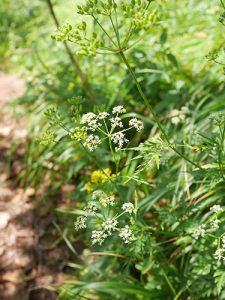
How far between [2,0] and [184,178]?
242 inches

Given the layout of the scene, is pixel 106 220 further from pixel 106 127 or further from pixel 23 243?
pixel 23 243

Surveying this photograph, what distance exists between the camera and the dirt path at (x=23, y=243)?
3.07 metres

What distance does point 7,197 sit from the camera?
381 centimetres

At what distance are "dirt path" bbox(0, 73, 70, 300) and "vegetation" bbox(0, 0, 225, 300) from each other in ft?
0.51

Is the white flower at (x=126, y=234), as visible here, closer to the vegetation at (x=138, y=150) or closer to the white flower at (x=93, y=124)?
the vegetation at (x=138, y=150)

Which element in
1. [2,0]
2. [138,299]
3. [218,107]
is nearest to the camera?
[138,299]

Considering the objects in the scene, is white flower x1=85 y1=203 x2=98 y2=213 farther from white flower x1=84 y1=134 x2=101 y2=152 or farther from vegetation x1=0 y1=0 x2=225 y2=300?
white flower x1=84 y1=134 x2=101 y2=152

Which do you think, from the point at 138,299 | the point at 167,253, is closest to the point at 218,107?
the point at 167,253

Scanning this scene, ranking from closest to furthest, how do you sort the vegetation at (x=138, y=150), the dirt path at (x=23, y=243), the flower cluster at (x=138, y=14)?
1. the flower cluster at (x=138, y=14)
2. the vegetation at (x=138, y=150)
3. the dirt path at (x=23, y=243)

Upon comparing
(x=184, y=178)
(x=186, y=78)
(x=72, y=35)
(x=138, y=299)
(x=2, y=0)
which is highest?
(x=2, y=0)

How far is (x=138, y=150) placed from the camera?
2176 mm

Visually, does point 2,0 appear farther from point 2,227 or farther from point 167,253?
point 167,253

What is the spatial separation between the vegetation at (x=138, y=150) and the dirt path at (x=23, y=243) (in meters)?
0.16

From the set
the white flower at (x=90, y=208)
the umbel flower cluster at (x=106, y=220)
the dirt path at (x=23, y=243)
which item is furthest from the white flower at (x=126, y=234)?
the dirt path at (x=23, y=243)
